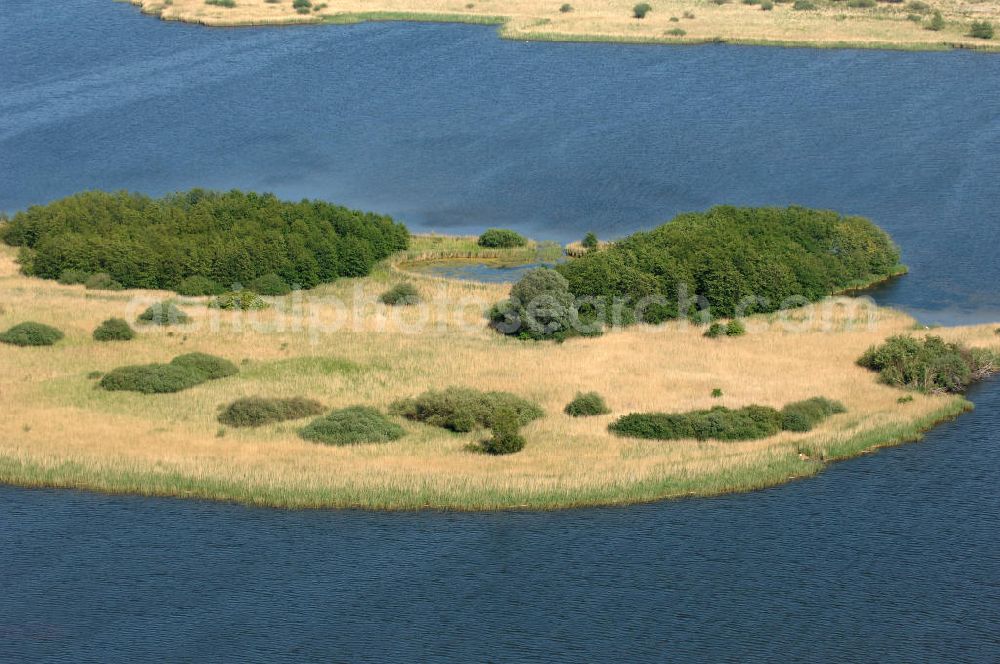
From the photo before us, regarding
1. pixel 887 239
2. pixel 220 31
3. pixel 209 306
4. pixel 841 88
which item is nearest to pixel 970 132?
pixel 841 88

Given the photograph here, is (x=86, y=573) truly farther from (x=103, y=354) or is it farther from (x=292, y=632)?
(x=103, y=354)

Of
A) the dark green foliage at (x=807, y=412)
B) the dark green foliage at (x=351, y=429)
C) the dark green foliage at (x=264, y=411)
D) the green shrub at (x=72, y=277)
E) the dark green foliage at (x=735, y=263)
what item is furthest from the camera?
the green shrub at (x=72, y=277)

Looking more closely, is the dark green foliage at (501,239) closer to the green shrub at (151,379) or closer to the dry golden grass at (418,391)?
the dry golden grass at (418,391)

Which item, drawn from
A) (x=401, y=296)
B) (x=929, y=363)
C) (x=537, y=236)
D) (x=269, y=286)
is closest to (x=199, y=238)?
(x=269, y=286)

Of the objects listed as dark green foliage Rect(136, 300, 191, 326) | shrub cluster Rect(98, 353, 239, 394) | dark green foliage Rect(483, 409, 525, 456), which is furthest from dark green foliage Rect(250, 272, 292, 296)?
dark green foliage Rect(483, 409, 525, 456)

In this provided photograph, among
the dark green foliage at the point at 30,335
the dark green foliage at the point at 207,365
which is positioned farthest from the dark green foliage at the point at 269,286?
the dark green foliage at the point at 207,365

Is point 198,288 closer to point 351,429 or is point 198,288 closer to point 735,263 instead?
point 351,429
